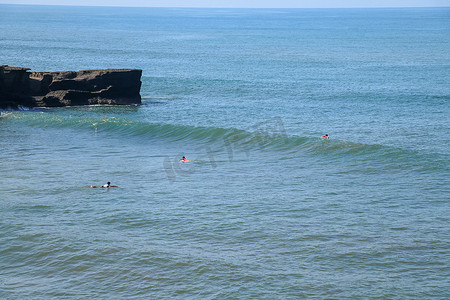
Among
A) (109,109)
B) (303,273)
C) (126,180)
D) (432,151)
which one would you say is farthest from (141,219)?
(109,109)

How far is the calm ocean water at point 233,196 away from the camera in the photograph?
2450cm

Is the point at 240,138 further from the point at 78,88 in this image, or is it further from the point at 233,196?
the point at 78,88

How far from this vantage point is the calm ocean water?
965 inches

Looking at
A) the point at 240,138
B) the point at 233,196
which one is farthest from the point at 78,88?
the point at 233,196

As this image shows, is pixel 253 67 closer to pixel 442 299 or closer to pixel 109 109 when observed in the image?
pixel 109 109

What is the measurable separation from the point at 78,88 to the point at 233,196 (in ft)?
109

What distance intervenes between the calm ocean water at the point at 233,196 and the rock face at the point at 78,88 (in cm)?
216

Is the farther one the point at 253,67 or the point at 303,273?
the point at 253,67

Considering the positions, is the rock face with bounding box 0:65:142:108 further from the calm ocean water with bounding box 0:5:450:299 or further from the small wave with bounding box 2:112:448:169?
the small wave with bounding box 2:112:448:169

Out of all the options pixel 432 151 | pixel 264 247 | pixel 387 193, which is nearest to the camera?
pixel 264 247

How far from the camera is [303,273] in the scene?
2473 cm

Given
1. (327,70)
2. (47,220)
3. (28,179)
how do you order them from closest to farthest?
(47,220)
(28,179)
(327,70)

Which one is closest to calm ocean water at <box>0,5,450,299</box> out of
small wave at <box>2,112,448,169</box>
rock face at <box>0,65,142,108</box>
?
small wave at <box>2,112,448,169</box>

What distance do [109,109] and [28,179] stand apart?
24674 mm
